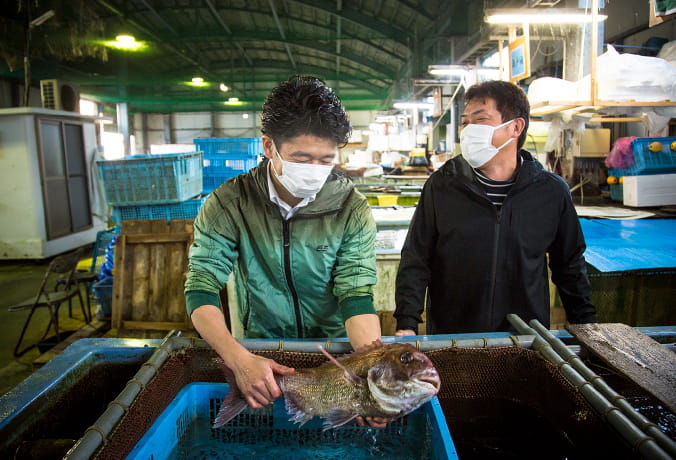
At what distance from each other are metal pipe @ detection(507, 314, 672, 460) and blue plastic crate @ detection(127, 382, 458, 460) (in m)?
0.43

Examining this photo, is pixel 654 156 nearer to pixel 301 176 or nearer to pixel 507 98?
pixel 507 98

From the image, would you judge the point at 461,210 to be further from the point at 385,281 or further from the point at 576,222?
the point at 385,281

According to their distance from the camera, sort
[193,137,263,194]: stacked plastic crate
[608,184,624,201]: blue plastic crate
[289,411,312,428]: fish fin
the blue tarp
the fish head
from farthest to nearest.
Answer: [193,137,263,194]: stacked plastic crate < [608,184,624,201]: blue plastic crate < the blue tarp < [289,411,312,428]: fish fin < the fish head

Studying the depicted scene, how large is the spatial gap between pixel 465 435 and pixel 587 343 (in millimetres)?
554

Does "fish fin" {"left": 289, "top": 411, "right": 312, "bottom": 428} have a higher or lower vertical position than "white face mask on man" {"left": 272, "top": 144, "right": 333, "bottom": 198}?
lower

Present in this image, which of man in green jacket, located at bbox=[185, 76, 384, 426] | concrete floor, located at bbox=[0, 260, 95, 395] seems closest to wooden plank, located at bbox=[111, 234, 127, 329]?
concrete floor, located at bbox=[0, 260, 95, 395]

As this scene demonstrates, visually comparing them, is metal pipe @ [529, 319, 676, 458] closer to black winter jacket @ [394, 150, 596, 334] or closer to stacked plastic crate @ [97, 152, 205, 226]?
black winter jacket @ [394, 150, 596, 334]

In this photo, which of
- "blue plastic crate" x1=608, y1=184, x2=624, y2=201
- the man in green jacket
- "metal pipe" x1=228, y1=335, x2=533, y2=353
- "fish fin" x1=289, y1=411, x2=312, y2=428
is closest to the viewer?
"fish fin" x1=289, y1=411, x2=312, y2=428

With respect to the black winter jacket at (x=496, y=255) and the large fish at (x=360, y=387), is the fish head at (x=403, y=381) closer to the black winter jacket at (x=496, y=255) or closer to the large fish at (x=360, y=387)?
the large fish at (x=360, y=387)

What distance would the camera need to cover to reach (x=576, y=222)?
2.41 metres

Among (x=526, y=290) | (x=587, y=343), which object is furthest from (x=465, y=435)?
(x=526, y=290)

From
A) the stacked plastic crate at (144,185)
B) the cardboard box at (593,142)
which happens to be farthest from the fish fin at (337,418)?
the cardboard box at (593,142)

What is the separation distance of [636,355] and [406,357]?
0.83 metres

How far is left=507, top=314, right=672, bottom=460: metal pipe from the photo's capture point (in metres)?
1.02
